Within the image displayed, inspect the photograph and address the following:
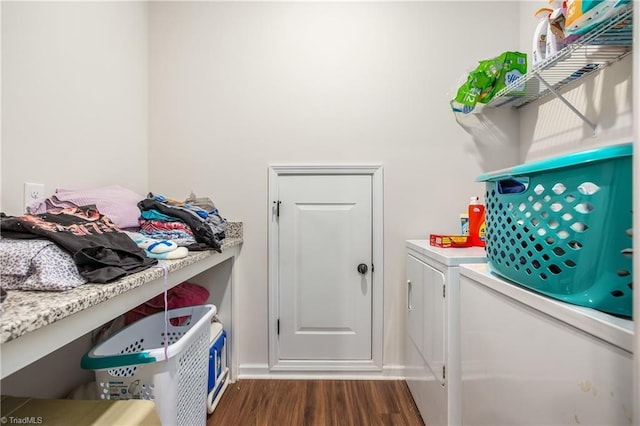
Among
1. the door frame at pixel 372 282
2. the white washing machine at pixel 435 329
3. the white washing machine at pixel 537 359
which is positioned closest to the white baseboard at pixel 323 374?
the door frame at pixel 372 282

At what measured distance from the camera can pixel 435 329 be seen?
1352 mm

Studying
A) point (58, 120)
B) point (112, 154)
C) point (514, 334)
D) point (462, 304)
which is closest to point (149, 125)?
point (112, 154)

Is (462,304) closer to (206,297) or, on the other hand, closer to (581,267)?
(581,267)

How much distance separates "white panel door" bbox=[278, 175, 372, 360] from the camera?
1.95 metres

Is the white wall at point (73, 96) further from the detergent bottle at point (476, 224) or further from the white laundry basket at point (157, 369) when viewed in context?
the detergent bottle at point (476, 224)

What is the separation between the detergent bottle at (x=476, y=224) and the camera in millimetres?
1585

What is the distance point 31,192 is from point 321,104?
1.58 metres

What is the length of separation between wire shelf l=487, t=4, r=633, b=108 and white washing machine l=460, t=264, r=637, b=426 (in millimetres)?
945

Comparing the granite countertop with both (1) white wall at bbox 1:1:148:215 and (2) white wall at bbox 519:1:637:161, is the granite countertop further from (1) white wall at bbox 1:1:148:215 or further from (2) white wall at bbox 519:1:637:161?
(2) white wall at bbox 519:1:637:161

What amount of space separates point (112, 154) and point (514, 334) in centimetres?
212

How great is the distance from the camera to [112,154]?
1.70m

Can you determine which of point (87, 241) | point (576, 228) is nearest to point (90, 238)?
point (87, 241)

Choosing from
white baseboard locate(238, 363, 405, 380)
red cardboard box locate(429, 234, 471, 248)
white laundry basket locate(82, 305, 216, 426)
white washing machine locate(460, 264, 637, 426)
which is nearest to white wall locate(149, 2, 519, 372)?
white baseboard locate(238, 363, 405, 380)

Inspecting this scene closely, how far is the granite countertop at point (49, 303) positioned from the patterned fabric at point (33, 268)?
0.8 inches
